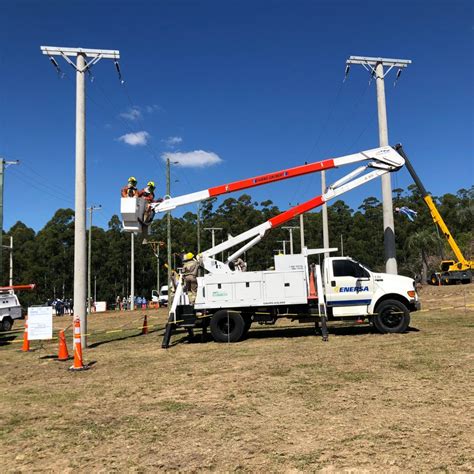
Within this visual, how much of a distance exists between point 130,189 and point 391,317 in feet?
27.9

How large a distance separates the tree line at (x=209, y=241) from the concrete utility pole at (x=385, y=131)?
3798 cm

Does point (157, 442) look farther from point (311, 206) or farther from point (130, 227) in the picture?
point (311, 206)

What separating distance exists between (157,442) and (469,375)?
5.32 meters

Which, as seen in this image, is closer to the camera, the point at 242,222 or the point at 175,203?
the point at 175,203

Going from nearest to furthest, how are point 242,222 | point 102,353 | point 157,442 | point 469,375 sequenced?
point 157,442
point 469,375
point 102,353
point 242,222

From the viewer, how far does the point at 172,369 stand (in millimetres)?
9430

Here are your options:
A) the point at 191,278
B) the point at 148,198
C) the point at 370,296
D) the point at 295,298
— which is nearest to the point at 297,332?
the point at 295,298

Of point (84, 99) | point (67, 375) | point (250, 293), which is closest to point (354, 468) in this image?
point (67, 375)

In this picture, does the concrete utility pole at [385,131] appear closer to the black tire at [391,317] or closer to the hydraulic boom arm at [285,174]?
the hydraulic boom arm at [285,174]

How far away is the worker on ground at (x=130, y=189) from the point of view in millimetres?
13062

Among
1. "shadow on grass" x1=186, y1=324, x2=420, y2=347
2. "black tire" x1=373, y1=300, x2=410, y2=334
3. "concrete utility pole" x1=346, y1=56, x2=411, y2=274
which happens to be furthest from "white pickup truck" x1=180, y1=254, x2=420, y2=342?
"concrete utility pole" x1=346, y1=56, x2=411, y2=274

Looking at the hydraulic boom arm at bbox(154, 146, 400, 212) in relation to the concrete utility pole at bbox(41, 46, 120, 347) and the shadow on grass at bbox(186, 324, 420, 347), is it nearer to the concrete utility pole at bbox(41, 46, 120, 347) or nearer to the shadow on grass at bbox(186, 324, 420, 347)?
the concrete utility pole at bbox(41, 46, 120, 347)

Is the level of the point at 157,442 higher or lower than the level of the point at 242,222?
lower

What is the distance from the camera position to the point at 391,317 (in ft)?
42.9
